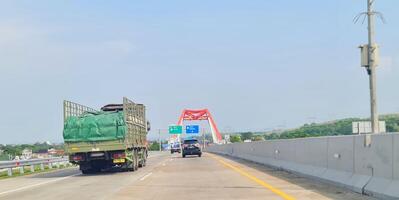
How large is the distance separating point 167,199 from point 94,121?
1474cm

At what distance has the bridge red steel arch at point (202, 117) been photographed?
136 metres

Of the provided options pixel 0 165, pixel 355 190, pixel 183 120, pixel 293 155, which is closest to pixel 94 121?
pixel 0 165

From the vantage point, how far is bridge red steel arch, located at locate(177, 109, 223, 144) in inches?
5344

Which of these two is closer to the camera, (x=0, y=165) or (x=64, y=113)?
(x=64, y=113)

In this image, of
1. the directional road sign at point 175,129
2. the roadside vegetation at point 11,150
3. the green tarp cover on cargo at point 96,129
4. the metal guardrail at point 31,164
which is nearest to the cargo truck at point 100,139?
the green tarp cover on cargo at point 96,129

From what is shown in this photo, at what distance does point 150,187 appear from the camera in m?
19.4

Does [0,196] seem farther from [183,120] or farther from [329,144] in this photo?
[183,120]

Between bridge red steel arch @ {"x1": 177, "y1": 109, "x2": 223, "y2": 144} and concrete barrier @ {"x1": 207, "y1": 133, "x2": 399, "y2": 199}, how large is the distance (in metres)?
109

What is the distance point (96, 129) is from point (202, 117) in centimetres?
11292

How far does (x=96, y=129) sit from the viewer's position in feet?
96.0

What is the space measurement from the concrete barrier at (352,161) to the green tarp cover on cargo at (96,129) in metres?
8.11

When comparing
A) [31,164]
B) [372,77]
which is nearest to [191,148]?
[31,164]

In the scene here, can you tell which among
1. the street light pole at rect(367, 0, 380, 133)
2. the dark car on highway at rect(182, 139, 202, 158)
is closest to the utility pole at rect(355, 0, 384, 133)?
the street light pole at rect(367, 0, 380, 133)

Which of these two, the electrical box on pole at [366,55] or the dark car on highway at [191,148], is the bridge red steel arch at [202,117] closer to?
the dark car on highway at [191,148]
